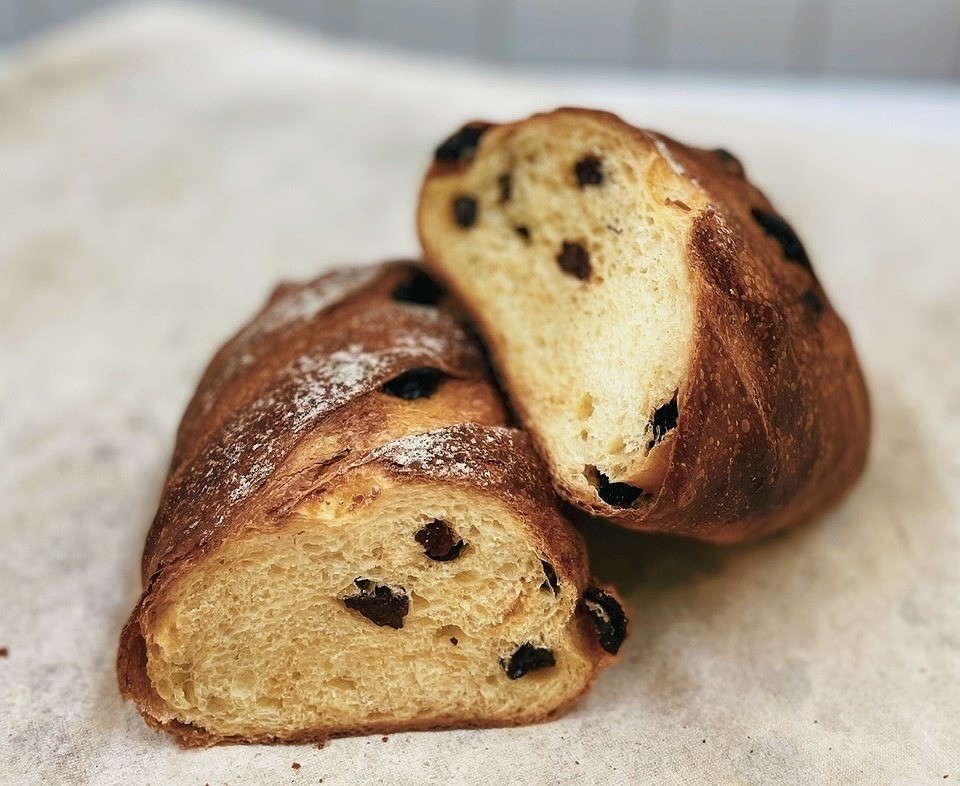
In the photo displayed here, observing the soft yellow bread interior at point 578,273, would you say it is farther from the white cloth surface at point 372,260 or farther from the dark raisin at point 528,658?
the white cloth surface at point 372,260

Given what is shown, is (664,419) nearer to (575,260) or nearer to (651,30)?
(575,260)

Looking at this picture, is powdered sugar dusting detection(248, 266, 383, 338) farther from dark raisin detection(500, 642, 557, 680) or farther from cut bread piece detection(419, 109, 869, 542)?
dark raisin detection(500, 642, 557, 680)

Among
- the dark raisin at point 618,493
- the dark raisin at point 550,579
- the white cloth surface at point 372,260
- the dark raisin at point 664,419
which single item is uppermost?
the dark raisin at point 664,419

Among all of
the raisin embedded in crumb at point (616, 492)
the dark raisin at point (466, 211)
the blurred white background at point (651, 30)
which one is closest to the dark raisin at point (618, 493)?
the raisin embedded in crumb at point (616, 492)

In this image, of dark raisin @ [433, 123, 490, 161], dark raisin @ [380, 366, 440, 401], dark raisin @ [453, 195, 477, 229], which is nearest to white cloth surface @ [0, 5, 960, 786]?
dark raisin @ [380, 366, 440, 401]

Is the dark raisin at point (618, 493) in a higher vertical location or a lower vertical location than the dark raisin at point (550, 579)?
higher

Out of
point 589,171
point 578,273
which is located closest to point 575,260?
point 578,273

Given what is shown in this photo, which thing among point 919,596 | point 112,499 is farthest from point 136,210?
point 919,596
